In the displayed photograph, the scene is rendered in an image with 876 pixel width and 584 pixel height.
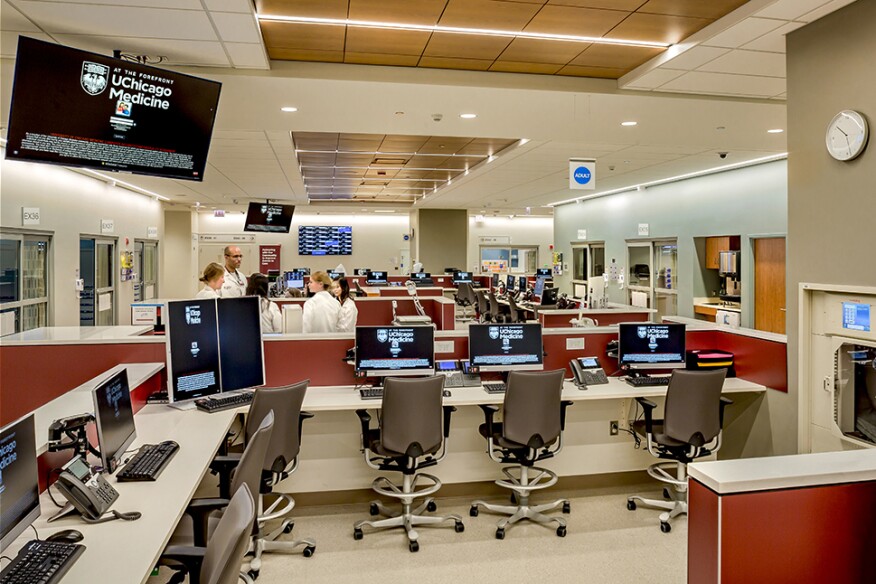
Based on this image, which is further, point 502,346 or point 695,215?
point 695,215

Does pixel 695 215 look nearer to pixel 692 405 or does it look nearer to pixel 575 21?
pixel 692 405

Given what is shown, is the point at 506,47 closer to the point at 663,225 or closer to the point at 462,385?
the point at 462,385

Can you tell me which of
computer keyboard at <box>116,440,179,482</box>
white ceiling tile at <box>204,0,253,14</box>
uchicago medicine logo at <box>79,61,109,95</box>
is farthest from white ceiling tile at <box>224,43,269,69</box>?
computer keyboard at <box>116,440,179,482</box>

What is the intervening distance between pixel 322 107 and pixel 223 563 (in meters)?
4.19

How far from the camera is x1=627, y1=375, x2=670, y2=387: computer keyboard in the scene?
4262 mm

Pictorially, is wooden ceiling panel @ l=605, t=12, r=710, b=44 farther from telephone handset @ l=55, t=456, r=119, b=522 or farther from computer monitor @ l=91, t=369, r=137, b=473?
telephone handset @ l=55, t=456, r=119, b=522

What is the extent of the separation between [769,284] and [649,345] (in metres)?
4.57

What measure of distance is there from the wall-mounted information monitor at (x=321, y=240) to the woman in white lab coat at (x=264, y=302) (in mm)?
11802

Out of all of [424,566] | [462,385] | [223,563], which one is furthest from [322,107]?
[223,563]

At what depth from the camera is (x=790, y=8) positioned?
10.5ft

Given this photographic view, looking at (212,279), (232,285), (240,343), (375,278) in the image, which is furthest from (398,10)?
(375,278)

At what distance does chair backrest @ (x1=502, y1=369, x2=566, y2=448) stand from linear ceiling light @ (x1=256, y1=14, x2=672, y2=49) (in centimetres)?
229

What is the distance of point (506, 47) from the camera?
4.05 m

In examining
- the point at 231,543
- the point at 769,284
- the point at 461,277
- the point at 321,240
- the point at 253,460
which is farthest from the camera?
the point at 321,240
